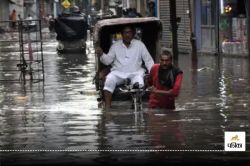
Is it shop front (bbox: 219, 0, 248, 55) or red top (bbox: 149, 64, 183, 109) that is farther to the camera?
shop front (bbox: 219, 0, 248, 55)

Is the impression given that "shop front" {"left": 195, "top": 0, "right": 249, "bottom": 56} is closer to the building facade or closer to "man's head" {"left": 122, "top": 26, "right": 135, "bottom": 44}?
the building facade

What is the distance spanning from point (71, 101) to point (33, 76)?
6312 mm

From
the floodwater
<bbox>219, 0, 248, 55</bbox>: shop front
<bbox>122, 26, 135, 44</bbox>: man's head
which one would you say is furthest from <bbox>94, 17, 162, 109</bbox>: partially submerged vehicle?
<bbox>219, 0, 248, 55</bbox>: shop front

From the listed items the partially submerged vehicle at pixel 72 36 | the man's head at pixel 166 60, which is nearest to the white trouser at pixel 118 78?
the man's head at pixel 166 60

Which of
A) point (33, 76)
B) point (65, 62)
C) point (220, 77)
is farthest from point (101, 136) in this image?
point (65, 62)

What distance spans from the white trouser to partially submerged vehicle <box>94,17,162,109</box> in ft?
0.51

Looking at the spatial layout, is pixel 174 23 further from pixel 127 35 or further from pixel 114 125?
pixel 114 125

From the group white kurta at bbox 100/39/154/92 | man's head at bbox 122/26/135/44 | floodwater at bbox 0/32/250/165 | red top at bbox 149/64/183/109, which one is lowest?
floodwater at bbox 0/32/250/165

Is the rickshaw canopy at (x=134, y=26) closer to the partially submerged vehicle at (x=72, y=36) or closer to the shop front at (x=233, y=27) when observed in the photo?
the shop front at (x=233, y=27)

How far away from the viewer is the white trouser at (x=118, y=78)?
42.3ft

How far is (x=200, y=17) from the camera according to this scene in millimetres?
29734

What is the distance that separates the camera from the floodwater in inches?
341

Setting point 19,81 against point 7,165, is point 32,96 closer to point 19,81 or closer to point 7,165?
point 19,81

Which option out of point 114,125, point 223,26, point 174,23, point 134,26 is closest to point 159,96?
point 114,125
